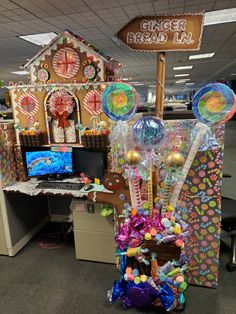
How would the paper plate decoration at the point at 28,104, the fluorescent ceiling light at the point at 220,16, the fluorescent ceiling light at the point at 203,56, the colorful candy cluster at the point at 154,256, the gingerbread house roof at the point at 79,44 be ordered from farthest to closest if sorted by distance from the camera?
1. the fluorescent ceiling light at the point at 203,56
2. the fluorescent ceiling light at the point at 220,16
3. the paper plate decoration at the point at 28,104
4. the gingerbread house roof at the point at 79,44
5. the colorful candy cluster at the point at 154,256

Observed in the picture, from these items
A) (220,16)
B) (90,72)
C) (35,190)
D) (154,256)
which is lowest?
(154,256)

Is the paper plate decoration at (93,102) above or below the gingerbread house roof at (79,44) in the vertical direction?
below

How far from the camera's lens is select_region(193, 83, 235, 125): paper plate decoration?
144cm

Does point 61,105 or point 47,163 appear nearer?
point 61,105

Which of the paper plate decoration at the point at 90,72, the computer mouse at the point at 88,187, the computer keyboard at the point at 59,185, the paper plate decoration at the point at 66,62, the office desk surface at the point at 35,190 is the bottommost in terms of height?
the office desk surface at the point at 35,190

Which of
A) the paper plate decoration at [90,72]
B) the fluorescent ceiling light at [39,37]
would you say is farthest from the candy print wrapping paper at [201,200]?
the fluorescent ceiling light at [39,37]

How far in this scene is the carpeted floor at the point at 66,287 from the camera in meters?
1.74

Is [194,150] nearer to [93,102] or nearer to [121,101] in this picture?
[121,101]

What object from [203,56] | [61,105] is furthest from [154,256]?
[203,56]

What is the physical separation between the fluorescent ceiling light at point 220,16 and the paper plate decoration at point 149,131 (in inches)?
119

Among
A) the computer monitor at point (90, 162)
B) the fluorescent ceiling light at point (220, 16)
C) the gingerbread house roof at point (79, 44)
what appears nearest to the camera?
the gingerbread house roof at point (79, 44)

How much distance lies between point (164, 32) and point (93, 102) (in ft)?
3.09

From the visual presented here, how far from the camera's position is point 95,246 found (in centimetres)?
220

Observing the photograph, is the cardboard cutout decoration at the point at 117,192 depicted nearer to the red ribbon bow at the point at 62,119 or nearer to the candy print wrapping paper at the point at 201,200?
the candy print wrapping paper at the point at 201,200
